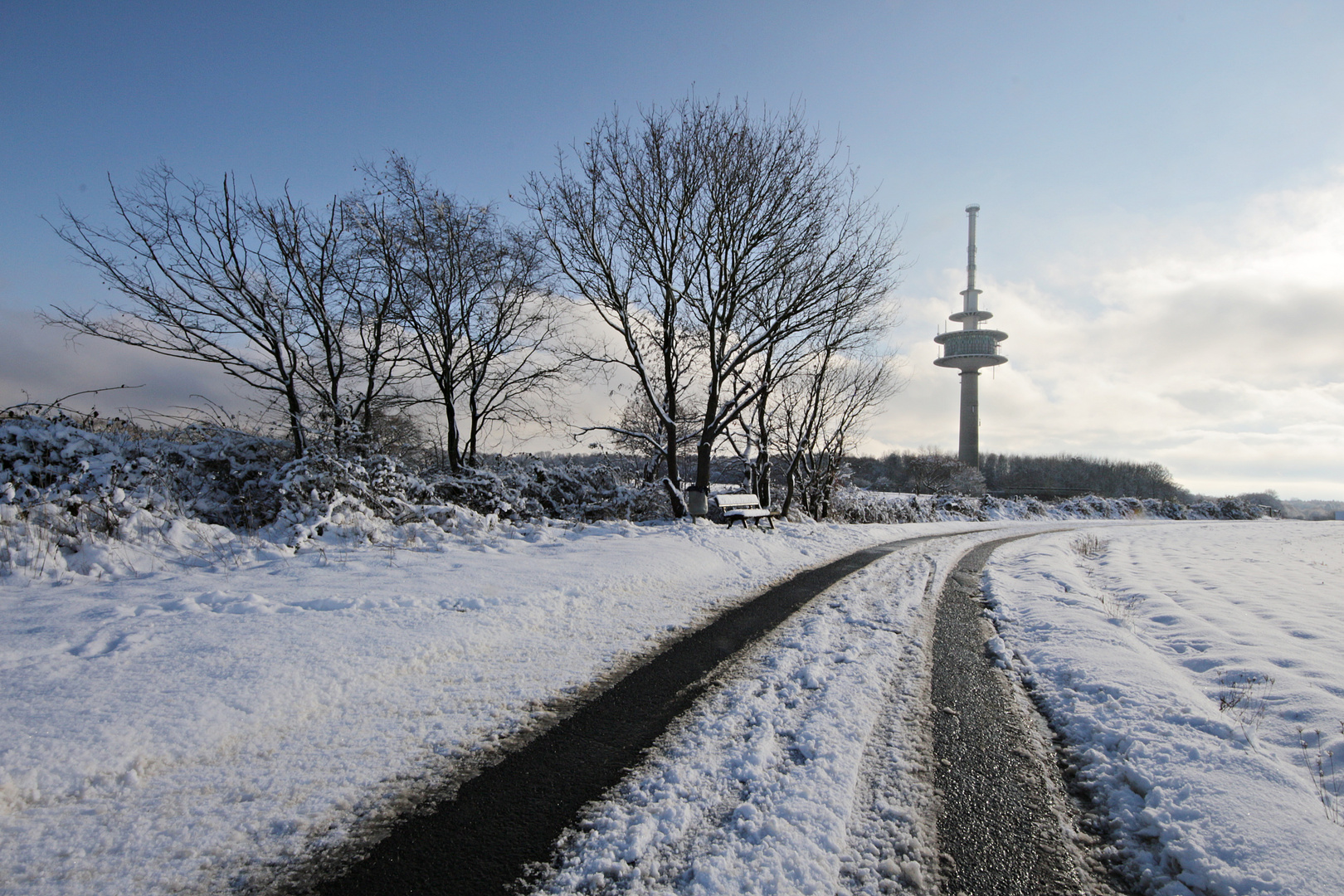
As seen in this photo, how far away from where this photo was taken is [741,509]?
14.0 metres

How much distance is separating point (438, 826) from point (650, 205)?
43.5ft

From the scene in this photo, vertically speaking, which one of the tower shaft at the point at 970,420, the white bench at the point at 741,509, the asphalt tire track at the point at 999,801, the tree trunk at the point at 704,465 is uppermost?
the tower shaft at the point at 970,420

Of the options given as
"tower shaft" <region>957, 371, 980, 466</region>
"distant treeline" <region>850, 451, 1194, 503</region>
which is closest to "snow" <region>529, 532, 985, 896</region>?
"distant treeline" <region>850, 451, 1194, 503</region>

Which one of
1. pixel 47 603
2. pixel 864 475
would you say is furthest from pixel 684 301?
pixel 864 475

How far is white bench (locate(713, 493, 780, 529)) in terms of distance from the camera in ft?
44.4

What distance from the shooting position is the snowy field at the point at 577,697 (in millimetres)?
2197

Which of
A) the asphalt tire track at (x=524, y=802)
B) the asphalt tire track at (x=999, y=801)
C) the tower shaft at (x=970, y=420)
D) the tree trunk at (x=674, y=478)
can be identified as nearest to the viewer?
the asphalt tire track at (x=524, y=802)

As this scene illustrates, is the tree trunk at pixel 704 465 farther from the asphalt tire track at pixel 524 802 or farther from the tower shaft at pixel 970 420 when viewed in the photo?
the tower shaft at pixel 970 420

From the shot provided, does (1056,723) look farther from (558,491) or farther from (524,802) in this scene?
(558,491)

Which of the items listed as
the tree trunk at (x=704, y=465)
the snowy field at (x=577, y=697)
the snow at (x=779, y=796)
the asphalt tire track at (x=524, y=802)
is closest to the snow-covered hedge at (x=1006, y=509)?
the tree trunk at (x=704, y=465)

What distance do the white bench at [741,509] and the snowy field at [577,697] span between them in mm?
6778

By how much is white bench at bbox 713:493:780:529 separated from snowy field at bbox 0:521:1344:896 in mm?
6778

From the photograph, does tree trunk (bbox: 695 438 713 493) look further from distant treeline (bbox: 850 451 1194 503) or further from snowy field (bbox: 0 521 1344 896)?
distant treeline (bbox: 850 451 1194 503)

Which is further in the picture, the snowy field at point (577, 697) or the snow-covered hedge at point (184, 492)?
the snow-covered hedge at point (184, 492)
